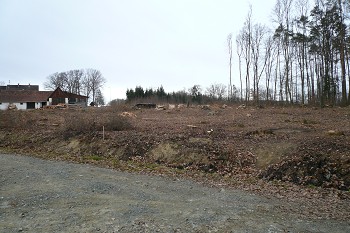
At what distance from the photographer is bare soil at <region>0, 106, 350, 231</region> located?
344 inches

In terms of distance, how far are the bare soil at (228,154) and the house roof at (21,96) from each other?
152 feet

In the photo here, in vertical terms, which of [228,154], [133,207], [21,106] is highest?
[21,106]

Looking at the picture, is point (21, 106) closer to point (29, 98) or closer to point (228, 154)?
point (29, 98)

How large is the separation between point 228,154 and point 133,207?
6.30 m

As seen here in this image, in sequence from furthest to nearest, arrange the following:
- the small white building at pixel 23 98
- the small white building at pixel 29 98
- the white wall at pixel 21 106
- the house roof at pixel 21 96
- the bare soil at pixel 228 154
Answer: the house roof at pixel 21 96
the small white building at pixel 29 98
the small white building at pixel 23 98
the white wall at pixel 21 106
the bare soil at pixel 228 154

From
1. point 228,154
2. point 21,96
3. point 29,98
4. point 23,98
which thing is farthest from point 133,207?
point 21,96

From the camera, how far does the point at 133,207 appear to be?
7.01 m

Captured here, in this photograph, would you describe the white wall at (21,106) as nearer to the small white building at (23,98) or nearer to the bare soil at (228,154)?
the small white building at (23,98)

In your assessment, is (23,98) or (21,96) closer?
(23,98)

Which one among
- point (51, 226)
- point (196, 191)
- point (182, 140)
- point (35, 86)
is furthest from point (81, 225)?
point (35, 86)

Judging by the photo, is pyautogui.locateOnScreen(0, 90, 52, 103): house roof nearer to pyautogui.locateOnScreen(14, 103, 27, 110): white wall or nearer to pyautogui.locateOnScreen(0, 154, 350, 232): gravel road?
pyautogui.locateOnScreen(14, 103, 27, 110): white wall

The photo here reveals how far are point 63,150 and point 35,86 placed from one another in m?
88.3

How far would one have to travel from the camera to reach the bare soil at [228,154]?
8.73m

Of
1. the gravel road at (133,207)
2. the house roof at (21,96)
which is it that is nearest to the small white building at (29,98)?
the house roof at (21,96)
